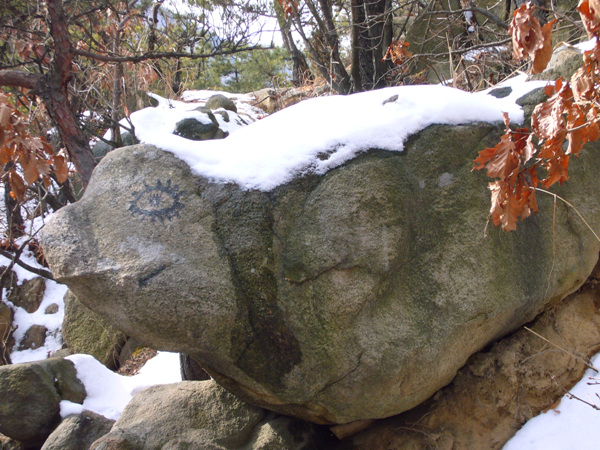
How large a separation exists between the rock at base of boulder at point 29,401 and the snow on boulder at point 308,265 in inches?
61.0

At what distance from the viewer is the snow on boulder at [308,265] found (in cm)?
189

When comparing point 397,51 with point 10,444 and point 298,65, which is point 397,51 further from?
point 10,444

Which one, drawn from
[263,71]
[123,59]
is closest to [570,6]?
[123,59]

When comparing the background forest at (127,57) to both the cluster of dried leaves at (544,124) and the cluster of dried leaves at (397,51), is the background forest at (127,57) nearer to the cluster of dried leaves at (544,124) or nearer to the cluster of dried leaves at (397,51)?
the cluster of dried leaves at (397,51)

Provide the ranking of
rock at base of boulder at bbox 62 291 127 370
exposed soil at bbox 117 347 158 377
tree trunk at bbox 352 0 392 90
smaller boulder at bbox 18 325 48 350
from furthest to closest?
smaller boulder at bbox 18 325 48 350
tree trunk at bbox 352 0 392 90
rock at base of boulder at bbox 62 291 127 370
exposed soil at bbox 117 347 158 377

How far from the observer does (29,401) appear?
2971 mm

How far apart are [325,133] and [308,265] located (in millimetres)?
628

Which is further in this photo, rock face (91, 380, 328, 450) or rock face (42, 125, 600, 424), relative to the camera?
rock face (91, 380, 328, 450)

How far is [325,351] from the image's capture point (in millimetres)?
1999

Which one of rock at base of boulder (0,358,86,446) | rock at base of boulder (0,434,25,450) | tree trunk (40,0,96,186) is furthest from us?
tree trunk (40,0,96,186)

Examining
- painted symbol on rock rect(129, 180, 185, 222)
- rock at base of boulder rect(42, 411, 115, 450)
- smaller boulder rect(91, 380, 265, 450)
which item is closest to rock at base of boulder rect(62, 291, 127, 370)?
rock at base of boulder rect(42, 411, 115, 450)

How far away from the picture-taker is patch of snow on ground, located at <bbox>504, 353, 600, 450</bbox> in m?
2.05

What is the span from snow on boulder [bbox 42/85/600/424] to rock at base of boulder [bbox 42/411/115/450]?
1.18 metres

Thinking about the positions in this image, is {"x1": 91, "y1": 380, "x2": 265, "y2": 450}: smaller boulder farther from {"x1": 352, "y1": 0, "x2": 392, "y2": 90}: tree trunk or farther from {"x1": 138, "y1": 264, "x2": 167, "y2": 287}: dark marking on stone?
{"x1": 352, "y1": 0, "x2": 392, "y2": 90}: tree trunk
